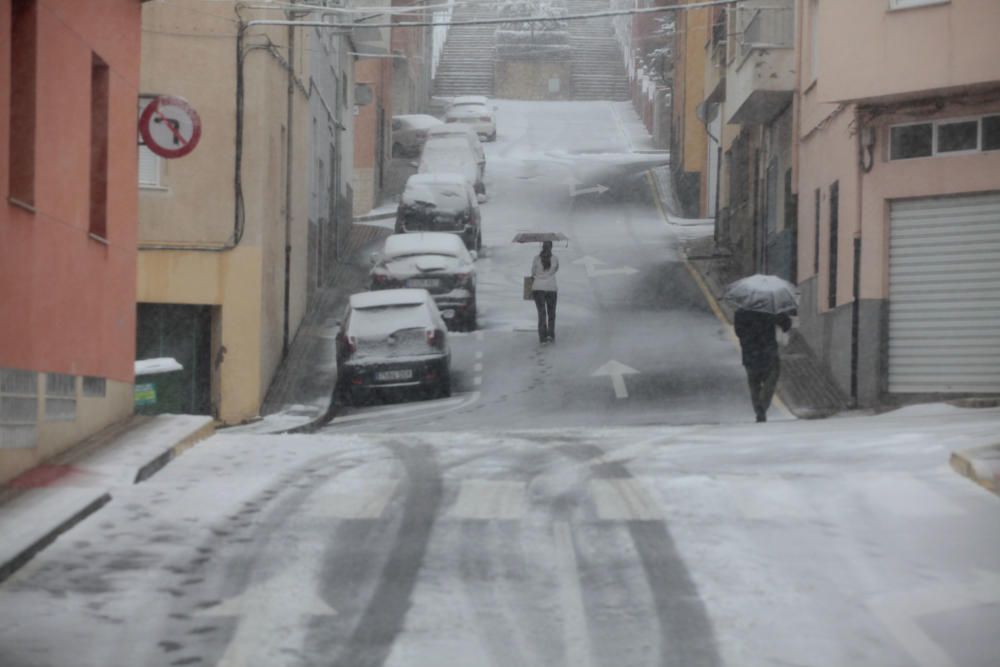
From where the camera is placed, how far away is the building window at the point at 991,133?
21922 mm

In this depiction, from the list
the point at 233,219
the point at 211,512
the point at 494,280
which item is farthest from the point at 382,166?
the point at 211,512

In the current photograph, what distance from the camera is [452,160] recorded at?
1975 inches

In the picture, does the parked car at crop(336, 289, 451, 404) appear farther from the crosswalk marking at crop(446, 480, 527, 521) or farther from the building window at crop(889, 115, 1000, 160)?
the crosswalk marking at crop(446, 480, 527, 521)

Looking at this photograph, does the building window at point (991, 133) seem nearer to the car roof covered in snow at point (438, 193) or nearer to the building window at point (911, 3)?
the building window at point (911, 3)

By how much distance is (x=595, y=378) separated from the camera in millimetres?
25188

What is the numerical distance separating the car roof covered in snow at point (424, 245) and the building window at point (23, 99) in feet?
59.6

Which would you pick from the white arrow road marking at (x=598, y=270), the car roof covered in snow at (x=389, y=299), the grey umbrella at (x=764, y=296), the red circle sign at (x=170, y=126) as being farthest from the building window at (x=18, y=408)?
the white arrow road marking at (x=598, y=270)

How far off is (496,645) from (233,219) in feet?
59.4

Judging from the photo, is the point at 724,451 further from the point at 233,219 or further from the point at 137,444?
the point at 233,219

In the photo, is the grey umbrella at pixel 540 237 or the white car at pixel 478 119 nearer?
the grey umbrella at pixel 540 237

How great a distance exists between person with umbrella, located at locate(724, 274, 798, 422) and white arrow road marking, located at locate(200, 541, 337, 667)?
34.9 ft

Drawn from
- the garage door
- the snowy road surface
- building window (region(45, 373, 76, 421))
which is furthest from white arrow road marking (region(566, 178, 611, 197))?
building window (region(45, 373, 76, 421))

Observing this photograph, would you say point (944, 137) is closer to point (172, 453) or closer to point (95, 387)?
point (95, 387)

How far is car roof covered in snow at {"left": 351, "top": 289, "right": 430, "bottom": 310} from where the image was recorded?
24.6 meters
